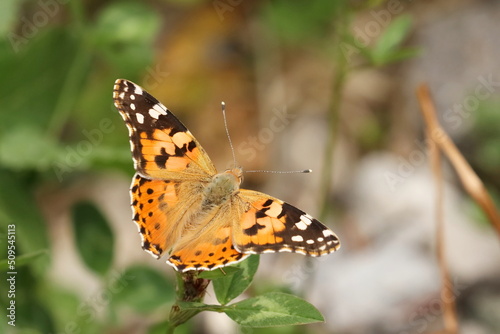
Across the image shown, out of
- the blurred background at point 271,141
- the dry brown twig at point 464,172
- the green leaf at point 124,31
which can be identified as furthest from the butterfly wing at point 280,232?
the green leaf at point 124,31

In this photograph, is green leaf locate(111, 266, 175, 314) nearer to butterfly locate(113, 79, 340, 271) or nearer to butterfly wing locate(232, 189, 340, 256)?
butterfly locate(113, 79, 340, 271)

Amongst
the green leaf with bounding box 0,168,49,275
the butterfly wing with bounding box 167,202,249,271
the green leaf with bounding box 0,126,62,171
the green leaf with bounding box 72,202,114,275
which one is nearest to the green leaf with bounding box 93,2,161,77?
the green leaf with bounding box 0,126,62,171

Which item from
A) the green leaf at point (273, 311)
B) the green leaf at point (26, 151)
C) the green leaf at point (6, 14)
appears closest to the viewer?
the green leaf at point (273, 311)

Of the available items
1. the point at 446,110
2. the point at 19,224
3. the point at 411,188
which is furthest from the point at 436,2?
the point at 19,224

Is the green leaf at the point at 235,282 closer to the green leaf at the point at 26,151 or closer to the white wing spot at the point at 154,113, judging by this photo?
the white wing spot at the point at 154,113

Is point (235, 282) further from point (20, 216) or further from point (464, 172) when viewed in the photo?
point (20, 216)

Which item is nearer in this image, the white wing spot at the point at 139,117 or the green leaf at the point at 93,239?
the white wing spot at the point at 139,117
